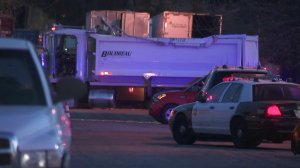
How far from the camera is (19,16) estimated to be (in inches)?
1855

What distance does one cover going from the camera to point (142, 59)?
33.2 metres

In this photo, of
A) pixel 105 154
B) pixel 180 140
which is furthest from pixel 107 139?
pixel 105 154

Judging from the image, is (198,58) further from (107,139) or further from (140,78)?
(107,139)

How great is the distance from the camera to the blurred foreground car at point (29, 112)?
22.8ft

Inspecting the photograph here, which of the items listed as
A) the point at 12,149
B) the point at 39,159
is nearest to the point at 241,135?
the point at 39,159

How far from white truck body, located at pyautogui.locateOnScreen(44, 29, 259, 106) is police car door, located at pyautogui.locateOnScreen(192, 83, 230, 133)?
1278 centimetres

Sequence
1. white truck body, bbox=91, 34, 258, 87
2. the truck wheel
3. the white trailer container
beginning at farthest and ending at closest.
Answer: the white trailer container
white truck body, bbox=91, 34, 258, 87
the truck wheel

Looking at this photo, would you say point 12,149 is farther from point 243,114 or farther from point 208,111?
point 208,111

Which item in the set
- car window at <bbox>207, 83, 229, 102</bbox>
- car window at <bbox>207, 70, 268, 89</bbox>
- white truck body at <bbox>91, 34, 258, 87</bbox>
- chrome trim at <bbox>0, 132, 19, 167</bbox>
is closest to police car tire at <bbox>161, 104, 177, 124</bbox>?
white truck body at <bbox>91, 34, 258, 87</bbox>

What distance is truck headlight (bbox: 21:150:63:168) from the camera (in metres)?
6.97

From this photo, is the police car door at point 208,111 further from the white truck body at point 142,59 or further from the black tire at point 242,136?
the white truck body at point 142,59

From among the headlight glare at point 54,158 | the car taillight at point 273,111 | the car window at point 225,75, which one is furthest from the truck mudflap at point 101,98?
the headlight glare at point 54,158

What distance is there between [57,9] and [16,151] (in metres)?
45.7

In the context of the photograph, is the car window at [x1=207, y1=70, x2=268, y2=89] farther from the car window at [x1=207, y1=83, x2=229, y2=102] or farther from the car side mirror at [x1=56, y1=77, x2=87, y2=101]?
the car side mirror at [x1=56, y1=77, x2=87, y2=101]
